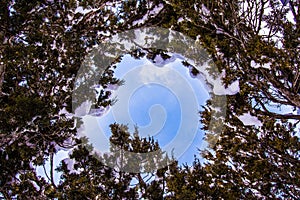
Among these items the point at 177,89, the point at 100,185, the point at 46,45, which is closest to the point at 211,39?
the point at 177,89

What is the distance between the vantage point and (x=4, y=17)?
5.58 metres

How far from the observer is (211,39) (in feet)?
17.5

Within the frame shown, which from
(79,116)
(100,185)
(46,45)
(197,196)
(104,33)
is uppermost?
(104,33)

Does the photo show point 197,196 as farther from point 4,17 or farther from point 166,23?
point 4,17

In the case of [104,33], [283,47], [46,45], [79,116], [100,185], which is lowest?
[100,185]

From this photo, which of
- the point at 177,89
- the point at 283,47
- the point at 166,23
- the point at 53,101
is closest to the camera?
the point at 283,47

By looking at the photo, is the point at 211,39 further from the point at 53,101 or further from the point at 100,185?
the point at 100,185

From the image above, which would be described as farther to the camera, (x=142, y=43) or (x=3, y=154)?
(x=142, y=43)

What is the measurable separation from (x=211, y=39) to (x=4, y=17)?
3.81m

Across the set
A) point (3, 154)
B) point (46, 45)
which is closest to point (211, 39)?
point (46, 45)

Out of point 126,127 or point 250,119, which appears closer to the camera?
point 250,119

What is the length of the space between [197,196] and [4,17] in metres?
4.78

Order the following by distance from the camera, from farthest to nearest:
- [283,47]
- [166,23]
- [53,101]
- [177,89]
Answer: [177,89] → [166,23] → [53,101] → [283,47]

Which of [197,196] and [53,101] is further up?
[53,101]
